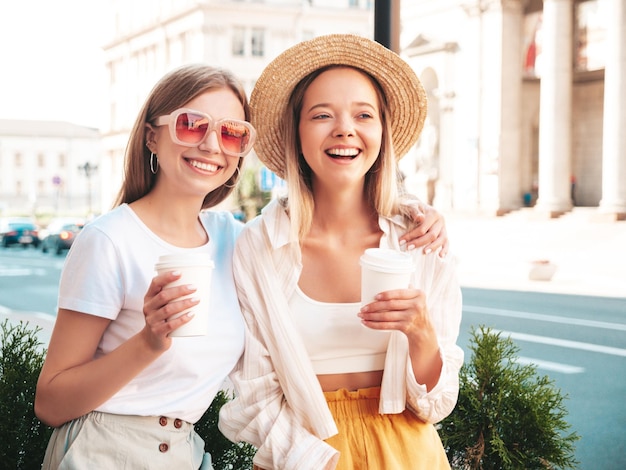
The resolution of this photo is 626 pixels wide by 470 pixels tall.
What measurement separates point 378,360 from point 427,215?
556 mm

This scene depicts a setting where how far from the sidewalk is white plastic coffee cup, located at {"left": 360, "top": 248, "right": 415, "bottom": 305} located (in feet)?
40.0

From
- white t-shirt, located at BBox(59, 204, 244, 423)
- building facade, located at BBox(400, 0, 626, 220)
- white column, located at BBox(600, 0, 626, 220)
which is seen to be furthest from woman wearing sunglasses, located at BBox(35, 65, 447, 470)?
building facade, located at BBox(400, 0, 626, 220)

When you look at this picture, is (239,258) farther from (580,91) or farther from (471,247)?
(580,91)

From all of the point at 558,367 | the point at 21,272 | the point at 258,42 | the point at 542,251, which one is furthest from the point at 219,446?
the point at 258,42

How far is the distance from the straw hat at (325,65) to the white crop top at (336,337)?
2.16ft

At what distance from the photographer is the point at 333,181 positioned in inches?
95.0

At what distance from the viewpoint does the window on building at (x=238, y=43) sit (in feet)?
169

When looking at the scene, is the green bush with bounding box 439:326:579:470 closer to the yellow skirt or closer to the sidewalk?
the yellow skirt

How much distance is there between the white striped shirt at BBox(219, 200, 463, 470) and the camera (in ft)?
7.50

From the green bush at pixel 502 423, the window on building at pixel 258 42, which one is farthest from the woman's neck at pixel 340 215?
the window on building at pixel 258 42

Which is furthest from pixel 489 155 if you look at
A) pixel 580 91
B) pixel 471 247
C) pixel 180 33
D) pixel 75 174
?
pixel 180 33

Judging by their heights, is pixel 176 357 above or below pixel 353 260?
below

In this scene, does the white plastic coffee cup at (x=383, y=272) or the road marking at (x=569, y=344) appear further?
the road marking at (x=569, y=344)

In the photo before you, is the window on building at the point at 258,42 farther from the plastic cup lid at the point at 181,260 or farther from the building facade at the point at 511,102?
the plastic cup lid at the point at 181,260
